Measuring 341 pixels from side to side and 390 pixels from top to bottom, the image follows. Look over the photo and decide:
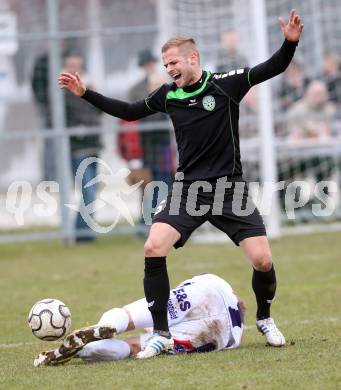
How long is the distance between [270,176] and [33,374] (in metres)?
8.13

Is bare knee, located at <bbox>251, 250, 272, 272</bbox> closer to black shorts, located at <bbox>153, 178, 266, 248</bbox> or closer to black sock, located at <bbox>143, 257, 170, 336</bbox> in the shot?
black shorts, located at <bbox>153, 178, 266, 248</bbox>

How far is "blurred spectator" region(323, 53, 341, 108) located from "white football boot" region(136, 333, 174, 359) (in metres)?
10.1

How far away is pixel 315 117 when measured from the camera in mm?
15430

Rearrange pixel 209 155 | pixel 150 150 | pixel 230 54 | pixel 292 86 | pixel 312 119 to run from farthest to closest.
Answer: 1. pixel 292 86
2. pixel 312 119
3. pixel 150 150
4. pixel 230 54
5. pixel 209 155

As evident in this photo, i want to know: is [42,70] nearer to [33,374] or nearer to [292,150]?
[292,150]

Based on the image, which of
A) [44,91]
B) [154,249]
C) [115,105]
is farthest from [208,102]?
[44,91]

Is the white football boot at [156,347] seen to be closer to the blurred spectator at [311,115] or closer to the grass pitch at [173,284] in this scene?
the grass pitch at [173,284]

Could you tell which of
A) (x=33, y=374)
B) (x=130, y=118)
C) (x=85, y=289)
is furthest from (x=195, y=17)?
(x=33, y=374)

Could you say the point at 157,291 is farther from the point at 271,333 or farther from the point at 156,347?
the point at 271,333

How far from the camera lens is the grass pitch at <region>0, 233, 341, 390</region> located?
5.39 m

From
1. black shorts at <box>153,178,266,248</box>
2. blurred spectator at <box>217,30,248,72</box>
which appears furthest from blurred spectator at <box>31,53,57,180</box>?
black shorts at <box>153,178,266,248</box>

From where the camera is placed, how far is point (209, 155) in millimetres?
6656

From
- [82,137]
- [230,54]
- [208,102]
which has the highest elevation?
[230,54]

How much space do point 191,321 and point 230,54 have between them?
8126mm
